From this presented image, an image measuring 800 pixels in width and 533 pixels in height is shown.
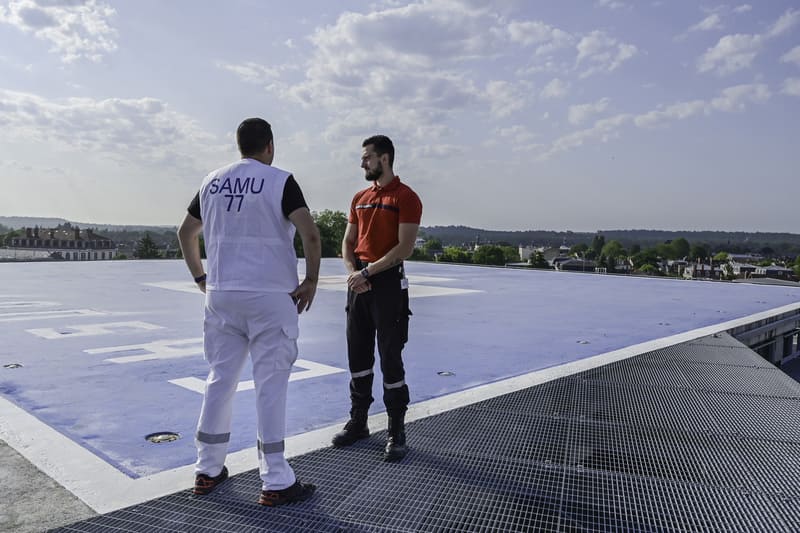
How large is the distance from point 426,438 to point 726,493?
1395mm

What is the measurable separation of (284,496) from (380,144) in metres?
1.77

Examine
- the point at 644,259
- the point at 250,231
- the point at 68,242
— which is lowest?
the point at 644,259

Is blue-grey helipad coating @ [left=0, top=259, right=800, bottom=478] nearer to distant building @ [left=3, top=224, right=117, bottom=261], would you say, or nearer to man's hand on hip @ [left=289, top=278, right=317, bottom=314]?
man's hand on hip @ [left=289, top=278, right=317, bottom=314]

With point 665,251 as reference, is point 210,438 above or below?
below

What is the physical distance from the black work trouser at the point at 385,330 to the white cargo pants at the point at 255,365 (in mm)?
639

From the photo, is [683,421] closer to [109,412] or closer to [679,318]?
[109,412]

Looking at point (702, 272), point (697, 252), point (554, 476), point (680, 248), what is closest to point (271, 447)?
point (554, 476)

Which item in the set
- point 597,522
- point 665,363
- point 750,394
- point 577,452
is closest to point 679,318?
point 665,363

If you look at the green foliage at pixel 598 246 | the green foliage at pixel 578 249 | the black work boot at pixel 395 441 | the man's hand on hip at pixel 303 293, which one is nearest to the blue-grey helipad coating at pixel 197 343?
the black work boot at pixel 395 441

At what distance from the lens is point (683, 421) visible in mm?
3432

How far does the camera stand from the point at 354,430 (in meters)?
3.06

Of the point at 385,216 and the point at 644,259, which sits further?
the point at 644,259

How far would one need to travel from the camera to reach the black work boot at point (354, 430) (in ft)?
9.78

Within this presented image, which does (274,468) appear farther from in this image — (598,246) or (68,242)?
(598,246)
